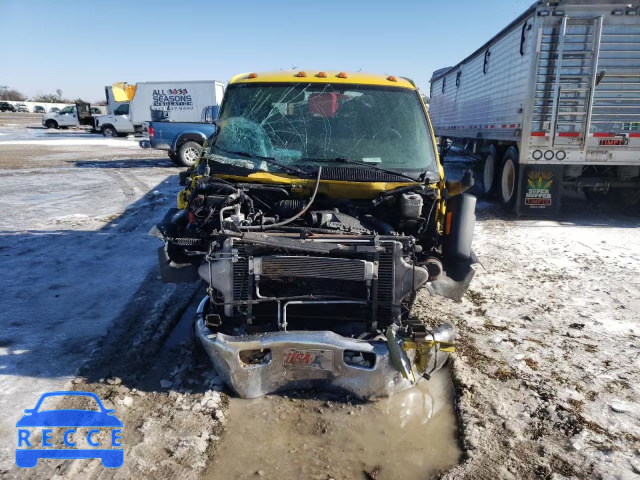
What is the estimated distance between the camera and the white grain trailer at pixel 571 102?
7.48 metres

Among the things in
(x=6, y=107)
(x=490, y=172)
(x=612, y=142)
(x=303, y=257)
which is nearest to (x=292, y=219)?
(x=303, y=257)

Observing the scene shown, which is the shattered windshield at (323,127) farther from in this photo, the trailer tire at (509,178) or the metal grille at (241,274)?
the trailer tire at (509,178)

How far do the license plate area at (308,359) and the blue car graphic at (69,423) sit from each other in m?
1.09

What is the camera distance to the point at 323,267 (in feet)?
10.2

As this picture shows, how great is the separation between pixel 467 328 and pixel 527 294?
1.29 metres

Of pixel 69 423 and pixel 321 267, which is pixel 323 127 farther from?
pixel 69 423

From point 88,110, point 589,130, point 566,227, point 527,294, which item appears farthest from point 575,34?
point 88,110

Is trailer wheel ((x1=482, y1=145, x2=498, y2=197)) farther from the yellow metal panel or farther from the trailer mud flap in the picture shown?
the yellow metal panel

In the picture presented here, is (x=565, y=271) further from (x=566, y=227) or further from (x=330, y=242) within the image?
(x=330, y=242)

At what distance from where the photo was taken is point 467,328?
426 centimetres

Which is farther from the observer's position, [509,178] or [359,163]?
[509,178]

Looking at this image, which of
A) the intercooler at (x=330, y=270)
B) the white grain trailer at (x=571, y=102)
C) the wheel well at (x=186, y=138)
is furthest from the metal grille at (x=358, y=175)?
the wheel well at (x=186, y=138)

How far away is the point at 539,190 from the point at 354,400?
6.91 meters

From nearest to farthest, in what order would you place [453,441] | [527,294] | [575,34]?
[453,441] < [527,294] < [575,34]
